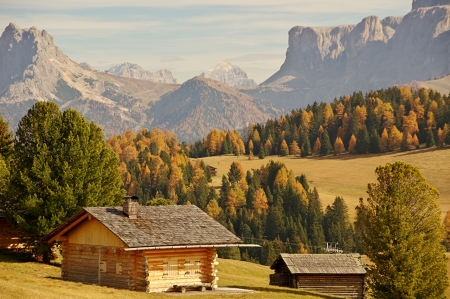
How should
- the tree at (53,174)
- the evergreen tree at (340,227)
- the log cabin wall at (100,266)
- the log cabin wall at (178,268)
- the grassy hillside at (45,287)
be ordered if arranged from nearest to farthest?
the grassy hillside at (45,287) < the log cabin wall at (178,268) < the log cabin wall at (100,266) < the tree at (53,174) < the evergreen tree at (340,227)

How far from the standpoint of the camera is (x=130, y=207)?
55188mm

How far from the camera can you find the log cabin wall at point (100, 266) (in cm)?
5406

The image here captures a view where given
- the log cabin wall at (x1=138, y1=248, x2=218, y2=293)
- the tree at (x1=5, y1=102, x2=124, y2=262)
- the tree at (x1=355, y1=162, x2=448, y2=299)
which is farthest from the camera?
the tree at (x1=5, y1=102, x2=124, y2=262)

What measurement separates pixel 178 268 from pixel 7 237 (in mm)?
19243

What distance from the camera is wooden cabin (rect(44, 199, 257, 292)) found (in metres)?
53.5

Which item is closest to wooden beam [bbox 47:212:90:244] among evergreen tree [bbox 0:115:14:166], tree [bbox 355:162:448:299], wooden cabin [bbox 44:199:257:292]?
wooden cabin [bbox 44:199:257:292]

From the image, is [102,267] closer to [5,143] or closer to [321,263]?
[321,263]

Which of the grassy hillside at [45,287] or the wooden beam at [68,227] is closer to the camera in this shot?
the grassy hillside at [45,287]

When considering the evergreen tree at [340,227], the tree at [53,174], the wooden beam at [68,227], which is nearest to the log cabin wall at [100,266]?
the wooden beam at [68,227]

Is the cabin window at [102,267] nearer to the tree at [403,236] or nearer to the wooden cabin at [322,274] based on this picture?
the tree at [403,236]

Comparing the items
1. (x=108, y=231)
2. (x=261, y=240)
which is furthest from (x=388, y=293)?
(x=261, y=240)

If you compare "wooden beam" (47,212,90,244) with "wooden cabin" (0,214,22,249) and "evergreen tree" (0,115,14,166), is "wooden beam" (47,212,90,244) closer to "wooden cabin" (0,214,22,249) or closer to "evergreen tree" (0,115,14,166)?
"wooden cabin" (0,214,22,249)

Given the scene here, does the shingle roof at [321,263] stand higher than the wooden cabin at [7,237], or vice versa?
the wooden cabin at [7,237]

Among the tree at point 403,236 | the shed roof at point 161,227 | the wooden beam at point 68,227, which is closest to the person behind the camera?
the shed roof at point 161,227
